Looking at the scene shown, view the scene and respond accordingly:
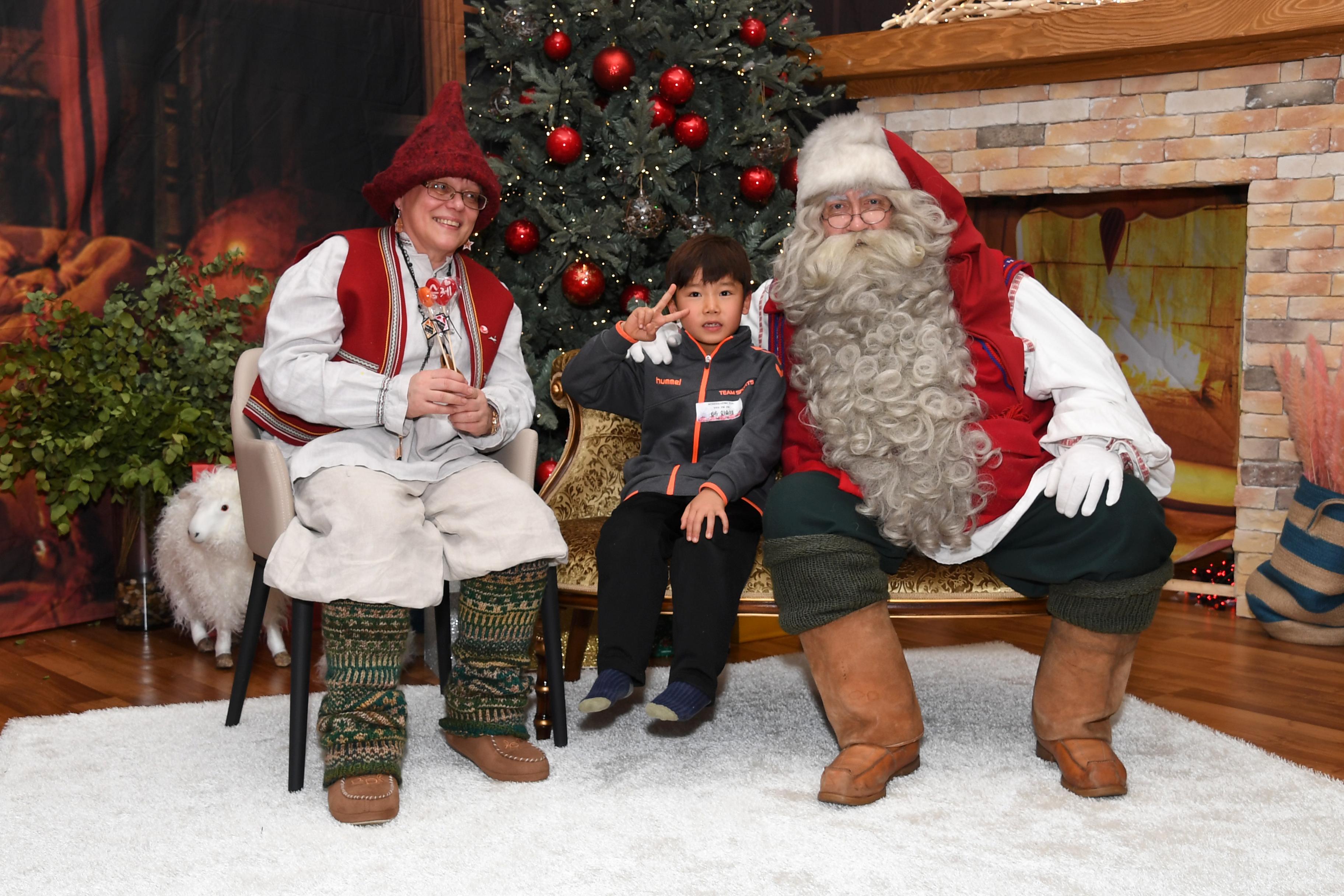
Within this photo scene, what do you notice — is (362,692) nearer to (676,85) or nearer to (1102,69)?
(676,85)

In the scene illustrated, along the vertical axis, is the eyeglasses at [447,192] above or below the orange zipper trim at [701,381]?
above

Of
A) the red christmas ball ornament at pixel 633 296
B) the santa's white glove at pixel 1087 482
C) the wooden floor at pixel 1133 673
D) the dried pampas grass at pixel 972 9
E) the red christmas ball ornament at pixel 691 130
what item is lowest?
the wooden floor at pixel 1133 673

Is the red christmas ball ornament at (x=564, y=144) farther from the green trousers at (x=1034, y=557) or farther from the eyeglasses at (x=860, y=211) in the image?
the green trousers at (x=1034, y=557)

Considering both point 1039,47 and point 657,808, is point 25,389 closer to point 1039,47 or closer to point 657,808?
point 657,808

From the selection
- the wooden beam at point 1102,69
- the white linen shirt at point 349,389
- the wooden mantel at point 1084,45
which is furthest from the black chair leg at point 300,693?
the wooden beam at point 1102,69

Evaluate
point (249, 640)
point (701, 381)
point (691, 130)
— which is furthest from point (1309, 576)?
point (249, 640)

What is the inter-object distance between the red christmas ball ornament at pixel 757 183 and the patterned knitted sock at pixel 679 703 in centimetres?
196

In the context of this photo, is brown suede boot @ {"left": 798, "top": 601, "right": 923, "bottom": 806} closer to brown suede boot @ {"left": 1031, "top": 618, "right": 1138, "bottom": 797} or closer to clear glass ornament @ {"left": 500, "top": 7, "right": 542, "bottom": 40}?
brown suede boot @ {"left": 1031, "top": 618, "right": 1138, "bottom": 797}

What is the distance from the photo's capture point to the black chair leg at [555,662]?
8.18 ft

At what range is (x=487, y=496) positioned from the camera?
236cm

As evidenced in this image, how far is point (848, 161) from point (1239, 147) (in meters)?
2.07

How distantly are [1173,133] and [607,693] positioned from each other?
299 cm

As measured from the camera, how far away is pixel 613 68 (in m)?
3.58

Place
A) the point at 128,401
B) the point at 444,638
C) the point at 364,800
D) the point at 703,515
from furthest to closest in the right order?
1. the point at 128,401
2. the point at 444,638
3. the point at 703,515
4. the point at 364,800
